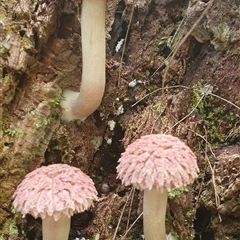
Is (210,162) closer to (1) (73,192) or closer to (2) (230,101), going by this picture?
(2) (230,101)

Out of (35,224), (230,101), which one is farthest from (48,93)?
(230,101)

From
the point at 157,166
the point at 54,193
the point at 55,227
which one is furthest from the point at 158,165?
the point at 55,227

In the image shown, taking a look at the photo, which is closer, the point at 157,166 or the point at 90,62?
the point at 157,166

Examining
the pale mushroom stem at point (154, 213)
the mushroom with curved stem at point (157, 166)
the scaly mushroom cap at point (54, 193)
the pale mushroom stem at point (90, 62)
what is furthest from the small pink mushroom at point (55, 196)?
the pale mushroom stem at point (90, 62)

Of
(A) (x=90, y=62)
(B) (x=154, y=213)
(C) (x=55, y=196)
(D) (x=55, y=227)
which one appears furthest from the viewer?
(A) (x=90, y=62)

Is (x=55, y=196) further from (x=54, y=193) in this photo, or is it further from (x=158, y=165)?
(x=158, y=165)

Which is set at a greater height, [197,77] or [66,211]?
[197,77]

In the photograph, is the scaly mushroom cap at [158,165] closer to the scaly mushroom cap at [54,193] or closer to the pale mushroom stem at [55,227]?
the scaly mushroom cap at [54,193]
